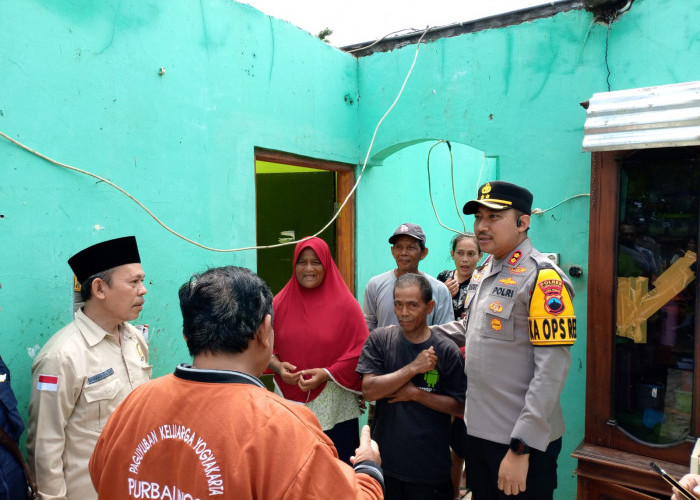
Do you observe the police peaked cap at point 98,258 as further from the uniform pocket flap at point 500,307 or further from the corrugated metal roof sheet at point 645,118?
the corrugated metal roof sheet at point 645,118

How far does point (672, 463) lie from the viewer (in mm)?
2553

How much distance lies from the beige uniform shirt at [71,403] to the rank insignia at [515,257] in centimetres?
177

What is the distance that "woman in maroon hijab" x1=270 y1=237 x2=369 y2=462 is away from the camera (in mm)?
2721

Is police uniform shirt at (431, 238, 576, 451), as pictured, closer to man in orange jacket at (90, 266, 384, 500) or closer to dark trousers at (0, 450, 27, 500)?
man in orange jacket at (90, 266, 384, 500)

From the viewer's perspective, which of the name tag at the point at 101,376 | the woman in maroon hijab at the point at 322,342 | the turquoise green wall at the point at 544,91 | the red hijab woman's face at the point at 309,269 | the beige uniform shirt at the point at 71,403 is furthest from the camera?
the turquoise green wall at the point at 544,91

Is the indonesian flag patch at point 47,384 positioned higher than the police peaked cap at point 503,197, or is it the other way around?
the police peaked cap at point 503,197

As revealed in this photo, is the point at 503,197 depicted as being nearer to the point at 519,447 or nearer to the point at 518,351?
the point at 518,351

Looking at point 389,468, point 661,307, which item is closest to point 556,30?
point 661,307

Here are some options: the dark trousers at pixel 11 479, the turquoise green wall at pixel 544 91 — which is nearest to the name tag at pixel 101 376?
the dark trousers at pixel 11 479

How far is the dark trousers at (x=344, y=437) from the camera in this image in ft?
9.13

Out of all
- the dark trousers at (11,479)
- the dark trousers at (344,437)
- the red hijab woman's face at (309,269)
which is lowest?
the dark trousers at (344,437)

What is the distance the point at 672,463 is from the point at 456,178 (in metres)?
4.60

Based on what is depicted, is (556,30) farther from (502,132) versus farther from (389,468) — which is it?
(389,468)

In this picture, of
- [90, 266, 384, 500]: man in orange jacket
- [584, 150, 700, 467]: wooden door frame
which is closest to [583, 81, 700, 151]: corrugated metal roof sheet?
[584, 150, 700, 467]: wooden door frame
